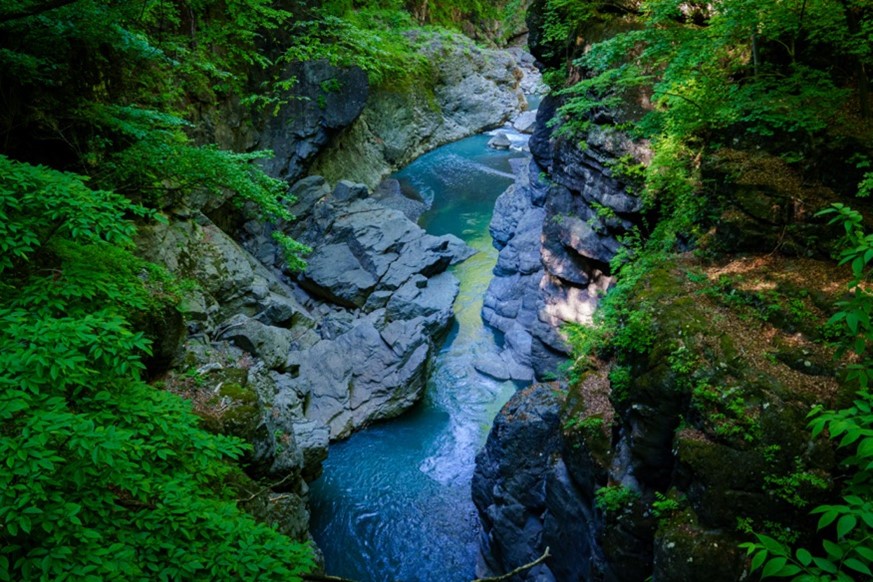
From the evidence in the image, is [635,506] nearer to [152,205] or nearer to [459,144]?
[152,205]

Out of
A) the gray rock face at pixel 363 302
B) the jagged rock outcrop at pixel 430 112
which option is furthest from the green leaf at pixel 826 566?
the jagged rock outcrop at pixel 430 112

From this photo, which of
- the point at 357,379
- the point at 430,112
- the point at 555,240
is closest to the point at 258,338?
the point at 357,379

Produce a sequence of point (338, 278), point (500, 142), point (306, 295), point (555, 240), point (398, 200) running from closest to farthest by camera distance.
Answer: point (555, 240) → point (338, 278) → point (306, 295) → point (398, 200) → point (500, 142)

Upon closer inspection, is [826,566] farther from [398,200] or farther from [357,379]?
[398,200]

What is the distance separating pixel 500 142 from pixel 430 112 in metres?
4.57

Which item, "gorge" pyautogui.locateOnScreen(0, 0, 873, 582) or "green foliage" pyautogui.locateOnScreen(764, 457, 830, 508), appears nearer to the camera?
"gorge" pyautogui.locateOnScreen(0, 0, 873, 582)

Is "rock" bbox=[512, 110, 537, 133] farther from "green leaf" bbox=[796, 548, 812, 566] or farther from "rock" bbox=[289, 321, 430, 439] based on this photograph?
"green leaf" bbox=[796, 548, 812, 566]

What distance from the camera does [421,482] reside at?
13023 millimetres

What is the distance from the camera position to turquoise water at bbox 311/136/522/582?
11320 mm

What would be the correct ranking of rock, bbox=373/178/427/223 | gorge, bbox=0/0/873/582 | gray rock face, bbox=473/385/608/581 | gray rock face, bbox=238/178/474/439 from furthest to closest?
rock, bbox=373/178/427/223 < gray rock face, bbox=238/178/474/439 < gray rock face, bbox=473/385/608/581 < gorge, bbox=0/0/873/582

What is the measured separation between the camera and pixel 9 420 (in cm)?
366

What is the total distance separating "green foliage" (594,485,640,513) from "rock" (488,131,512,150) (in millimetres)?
26855

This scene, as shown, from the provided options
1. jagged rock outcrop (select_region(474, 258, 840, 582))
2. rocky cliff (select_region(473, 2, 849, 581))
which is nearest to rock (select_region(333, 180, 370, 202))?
rocky cliff (select_region(473, 2, 849, 581))

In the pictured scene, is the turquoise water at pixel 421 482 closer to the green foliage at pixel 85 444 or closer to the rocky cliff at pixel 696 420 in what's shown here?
the rocky cliff at pixel 696 420
